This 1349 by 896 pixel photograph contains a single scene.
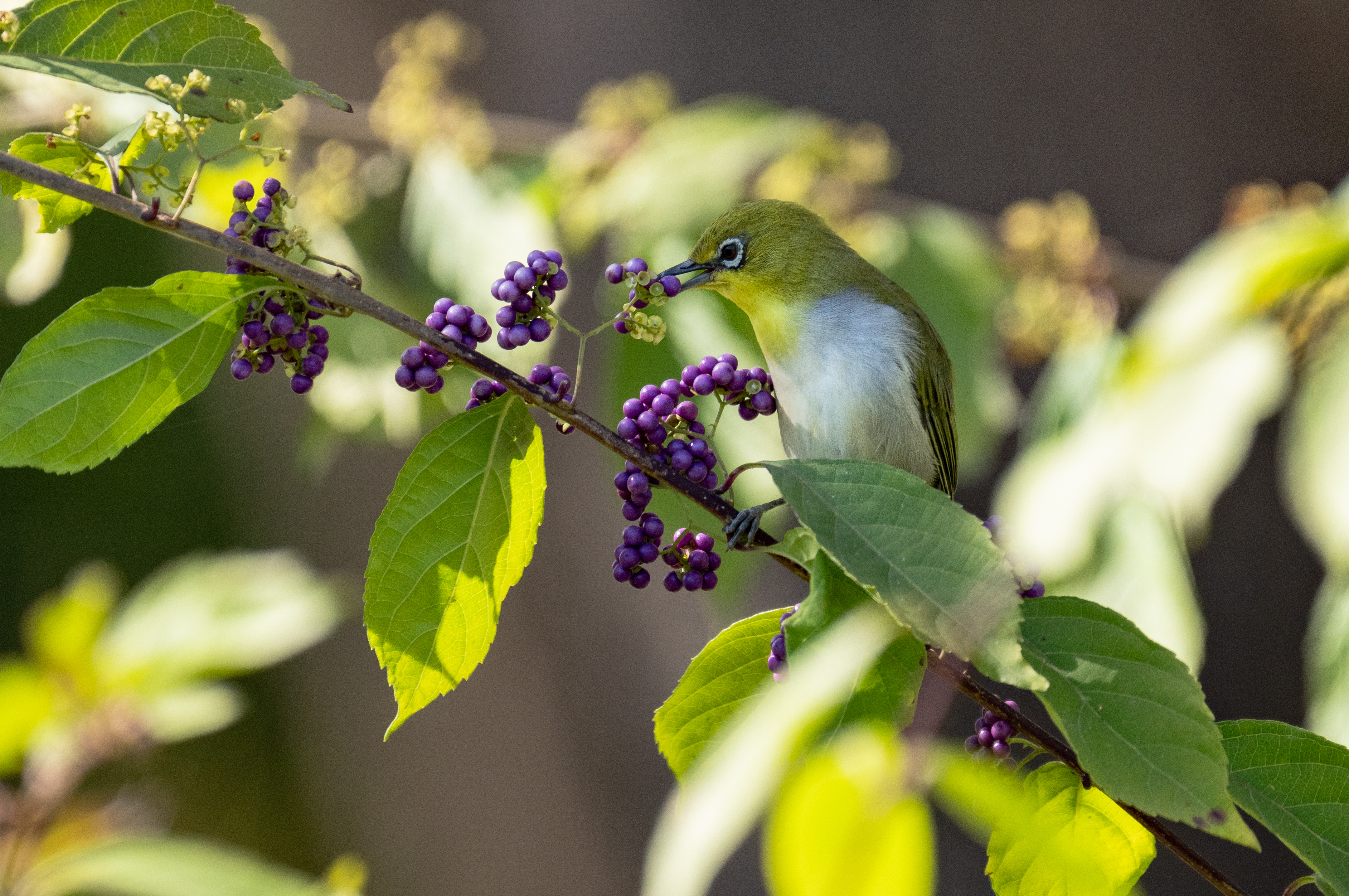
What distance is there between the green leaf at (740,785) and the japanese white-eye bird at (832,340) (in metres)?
1.72

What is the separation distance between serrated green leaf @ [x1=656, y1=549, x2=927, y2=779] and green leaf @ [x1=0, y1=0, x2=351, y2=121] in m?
0.81

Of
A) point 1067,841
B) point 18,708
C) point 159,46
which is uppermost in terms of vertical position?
point 159,46

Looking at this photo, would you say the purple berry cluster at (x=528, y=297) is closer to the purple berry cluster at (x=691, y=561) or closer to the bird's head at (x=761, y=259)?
the purple berry cluster at (x=691, y=561)

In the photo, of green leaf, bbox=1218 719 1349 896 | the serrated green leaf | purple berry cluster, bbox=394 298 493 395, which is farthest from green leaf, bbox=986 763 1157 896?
purple berry cluster, bbox=394 298 493 395

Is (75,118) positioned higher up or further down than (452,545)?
higher up

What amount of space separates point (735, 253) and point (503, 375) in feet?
5.31

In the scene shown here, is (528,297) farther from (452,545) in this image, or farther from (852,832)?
(852,832)

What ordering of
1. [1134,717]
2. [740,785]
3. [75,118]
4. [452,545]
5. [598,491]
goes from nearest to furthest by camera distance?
[740,785] → [1134,717] → [75,118] → [452,545] → [598,491]

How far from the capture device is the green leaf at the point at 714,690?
1.30 meters

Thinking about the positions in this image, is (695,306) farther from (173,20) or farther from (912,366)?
(173,20)

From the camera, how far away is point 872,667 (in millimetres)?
1150

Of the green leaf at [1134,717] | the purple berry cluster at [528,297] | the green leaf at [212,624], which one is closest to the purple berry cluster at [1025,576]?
the green leaf at [1134,717]

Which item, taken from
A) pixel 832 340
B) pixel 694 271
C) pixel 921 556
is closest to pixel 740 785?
pixel 921 556

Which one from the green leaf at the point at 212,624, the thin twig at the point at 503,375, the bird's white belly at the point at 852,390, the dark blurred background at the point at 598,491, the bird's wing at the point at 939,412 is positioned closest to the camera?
the thin twig at the point at 503,375
